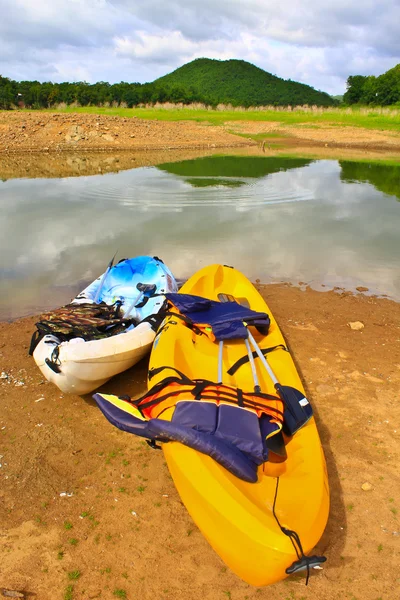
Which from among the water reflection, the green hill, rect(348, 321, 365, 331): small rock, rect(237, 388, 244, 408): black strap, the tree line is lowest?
rect(348, 321, 365, 331): small rock

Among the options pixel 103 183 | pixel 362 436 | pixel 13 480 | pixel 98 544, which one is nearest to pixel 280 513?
pixel 98 544

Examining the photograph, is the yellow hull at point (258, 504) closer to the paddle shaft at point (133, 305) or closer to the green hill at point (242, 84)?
the paddle shaft at point (133, 305)

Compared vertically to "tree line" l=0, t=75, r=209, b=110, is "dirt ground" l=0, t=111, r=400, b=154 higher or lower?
lower

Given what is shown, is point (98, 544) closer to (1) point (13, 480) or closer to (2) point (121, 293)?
(1) point (13, 480)

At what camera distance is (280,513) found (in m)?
2.44

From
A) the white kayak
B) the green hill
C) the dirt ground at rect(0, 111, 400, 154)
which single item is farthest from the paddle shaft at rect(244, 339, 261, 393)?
the green hill

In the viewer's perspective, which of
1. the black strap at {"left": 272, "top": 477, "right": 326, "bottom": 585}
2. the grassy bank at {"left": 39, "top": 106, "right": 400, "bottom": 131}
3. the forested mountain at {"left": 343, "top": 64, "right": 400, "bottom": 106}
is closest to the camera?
the black strap at {"left": 272, "top": 477, "right": 326, "bottom": 585}

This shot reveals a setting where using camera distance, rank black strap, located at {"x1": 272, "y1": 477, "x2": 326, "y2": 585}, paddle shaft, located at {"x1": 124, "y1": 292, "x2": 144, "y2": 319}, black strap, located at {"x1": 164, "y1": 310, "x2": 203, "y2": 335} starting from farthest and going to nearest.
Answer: paddle shaft, located at {"x1": 124, "y1": 292, "x2": 144, "y2": 319} → black strap, located at {"x1": 164, "y1": 310, "x2": 203, "y2": 335} → black strap, located at {"x1": 272, "y1": 477, "x2": 326, "y2": 585}

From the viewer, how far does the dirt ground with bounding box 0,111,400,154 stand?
26438 millimetres

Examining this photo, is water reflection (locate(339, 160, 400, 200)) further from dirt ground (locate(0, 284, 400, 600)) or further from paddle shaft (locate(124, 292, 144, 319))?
dirt ground (locate(0, 284, 400, 600))

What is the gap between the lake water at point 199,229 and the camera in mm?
7426

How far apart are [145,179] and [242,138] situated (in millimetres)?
15399

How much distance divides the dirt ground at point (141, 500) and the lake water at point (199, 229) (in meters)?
2.47

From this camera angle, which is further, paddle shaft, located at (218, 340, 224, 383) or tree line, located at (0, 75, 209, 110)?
tree line, located at (0, 75, 209, 110)
